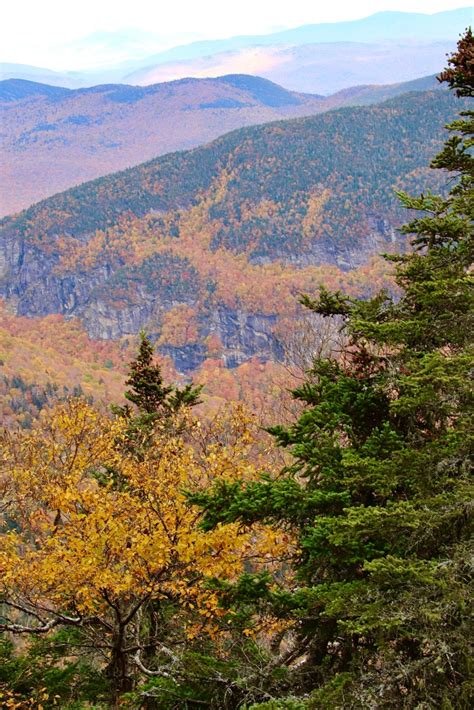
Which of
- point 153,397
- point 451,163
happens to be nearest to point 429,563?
point 451,163

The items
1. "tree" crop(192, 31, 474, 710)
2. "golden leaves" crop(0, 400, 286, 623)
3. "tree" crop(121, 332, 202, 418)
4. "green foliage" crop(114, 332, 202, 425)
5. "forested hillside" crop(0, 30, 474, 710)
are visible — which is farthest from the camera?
"tree" crop(121, 332, 202, 418)

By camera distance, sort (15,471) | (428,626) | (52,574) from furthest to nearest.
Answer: (15,471), (52,574), (428,626)

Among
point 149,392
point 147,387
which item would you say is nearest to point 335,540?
point 147,387

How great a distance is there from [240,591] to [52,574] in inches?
170

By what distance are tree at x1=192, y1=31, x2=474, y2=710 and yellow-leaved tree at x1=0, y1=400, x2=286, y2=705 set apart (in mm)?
2068

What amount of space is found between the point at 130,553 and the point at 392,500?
17.2ft

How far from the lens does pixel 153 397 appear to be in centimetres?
2258

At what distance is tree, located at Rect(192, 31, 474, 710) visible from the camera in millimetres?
7293

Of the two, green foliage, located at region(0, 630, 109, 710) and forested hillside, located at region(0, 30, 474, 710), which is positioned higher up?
forested hillside, located at region(0, 30, 474, 710)

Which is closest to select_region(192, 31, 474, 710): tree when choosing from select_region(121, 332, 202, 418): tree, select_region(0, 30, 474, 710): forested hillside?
select_region(0, 30, 474, 710): forested hillside

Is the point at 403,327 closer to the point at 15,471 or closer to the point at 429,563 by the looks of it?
the point at 429,563

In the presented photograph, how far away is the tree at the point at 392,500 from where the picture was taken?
7.29 metres

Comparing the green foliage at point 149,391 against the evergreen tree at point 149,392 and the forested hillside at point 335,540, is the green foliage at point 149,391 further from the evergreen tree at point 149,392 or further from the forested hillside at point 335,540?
the forested hillside at point 335,540

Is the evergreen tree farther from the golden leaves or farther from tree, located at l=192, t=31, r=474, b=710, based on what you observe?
tree, located at l=192, t=31, r=474, b=710
